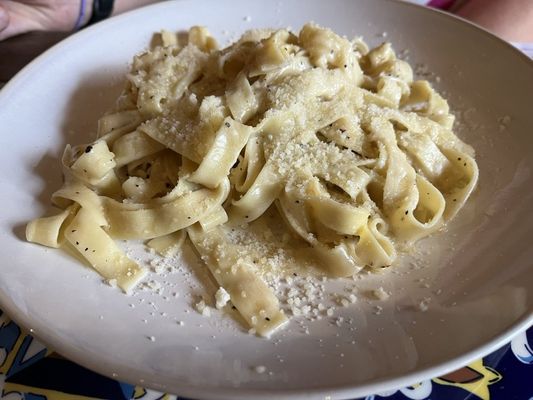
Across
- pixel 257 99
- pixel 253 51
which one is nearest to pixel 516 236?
pixel 257 99

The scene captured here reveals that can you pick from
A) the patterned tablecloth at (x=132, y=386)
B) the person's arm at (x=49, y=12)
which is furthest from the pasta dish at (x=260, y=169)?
the person's arm at (x=49, y=12)

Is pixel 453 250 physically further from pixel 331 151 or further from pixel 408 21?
pixel 408 21

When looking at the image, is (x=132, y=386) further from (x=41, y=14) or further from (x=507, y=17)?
(x=507, y=17)

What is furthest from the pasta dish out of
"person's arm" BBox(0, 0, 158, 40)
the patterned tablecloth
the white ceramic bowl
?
"person's arm" BBox(0, 0, 158, 40)

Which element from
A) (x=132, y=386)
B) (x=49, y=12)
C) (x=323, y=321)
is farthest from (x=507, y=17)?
(x=132, y=386)

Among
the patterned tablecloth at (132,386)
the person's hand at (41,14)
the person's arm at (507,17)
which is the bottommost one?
the person's hand at (41,14)

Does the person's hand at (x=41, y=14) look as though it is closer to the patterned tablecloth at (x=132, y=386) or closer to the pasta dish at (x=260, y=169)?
the pasta dish at (x=260, y=169)
